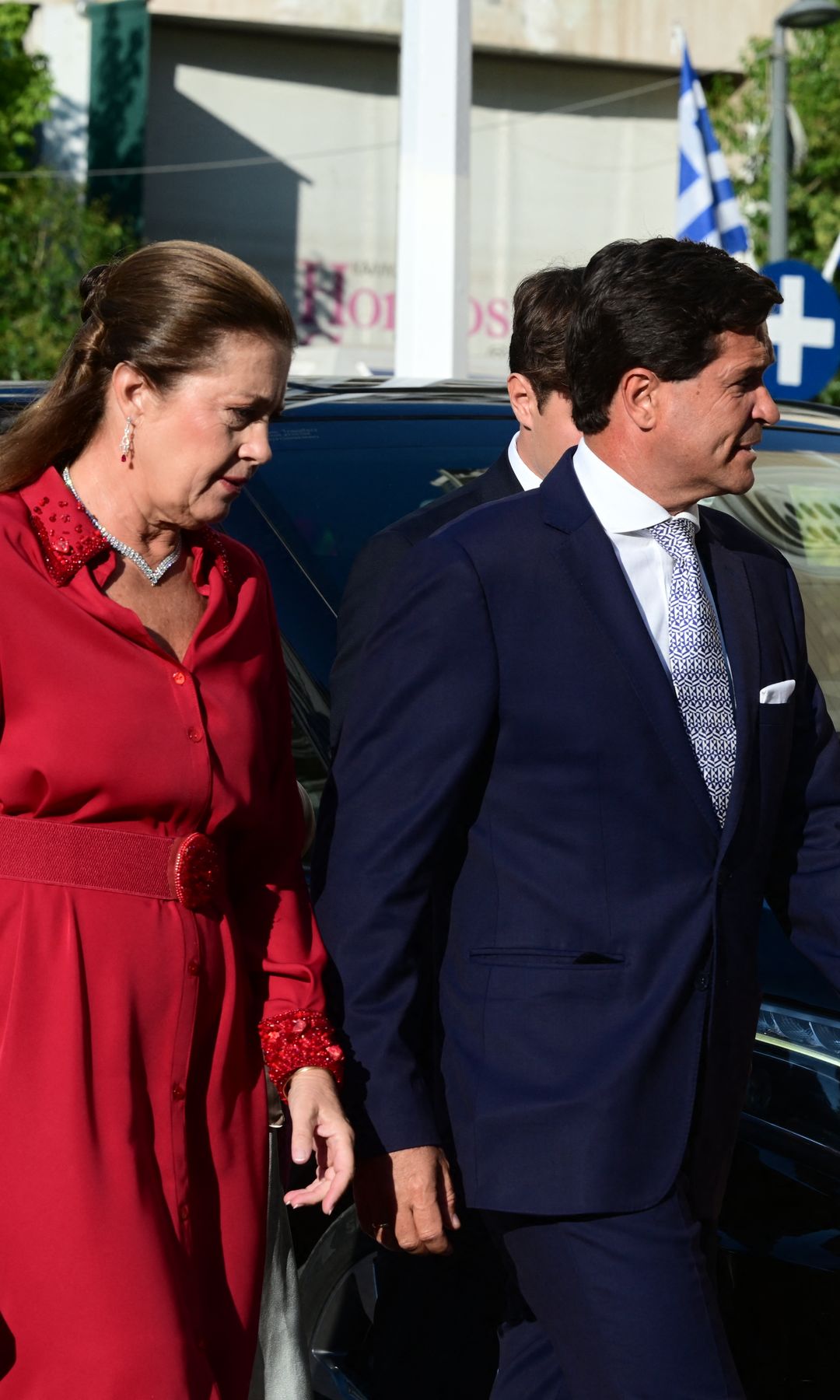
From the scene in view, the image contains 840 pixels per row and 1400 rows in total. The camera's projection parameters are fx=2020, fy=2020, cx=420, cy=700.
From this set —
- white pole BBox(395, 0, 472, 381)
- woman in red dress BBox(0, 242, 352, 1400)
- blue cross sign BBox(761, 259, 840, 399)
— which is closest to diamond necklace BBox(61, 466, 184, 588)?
woman in red dress BBox(0, 242, 352, 1400)

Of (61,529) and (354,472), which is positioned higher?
(354,472)

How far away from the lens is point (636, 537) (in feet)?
8.52

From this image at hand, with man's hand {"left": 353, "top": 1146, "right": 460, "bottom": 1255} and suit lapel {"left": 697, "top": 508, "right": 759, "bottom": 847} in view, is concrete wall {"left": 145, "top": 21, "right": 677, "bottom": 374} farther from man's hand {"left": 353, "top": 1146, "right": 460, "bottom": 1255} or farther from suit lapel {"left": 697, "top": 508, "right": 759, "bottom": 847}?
man's hand {"left": 353, "top": 1146, "right": 460, "bottom": 1255}

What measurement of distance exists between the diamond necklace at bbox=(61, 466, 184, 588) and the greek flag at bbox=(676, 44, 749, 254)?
9.56 meters

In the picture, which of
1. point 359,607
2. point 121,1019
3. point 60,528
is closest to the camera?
point 121,1019

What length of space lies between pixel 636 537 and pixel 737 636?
0.19m

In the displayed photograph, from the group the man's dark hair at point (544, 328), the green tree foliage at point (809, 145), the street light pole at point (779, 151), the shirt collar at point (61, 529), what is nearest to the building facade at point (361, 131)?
the green tree foliage at point (809, 145)

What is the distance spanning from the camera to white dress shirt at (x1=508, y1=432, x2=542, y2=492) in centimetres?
342

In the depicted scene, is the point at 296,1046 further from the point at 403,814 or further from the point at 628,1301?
the point at 628,1301

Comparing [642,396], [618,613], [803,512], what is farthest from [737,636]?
[803,512]

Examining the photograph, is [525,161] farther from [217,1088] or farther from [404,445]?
[217,1088]

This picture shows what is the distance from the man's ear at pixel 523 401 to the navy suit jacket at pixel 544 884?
101 cm

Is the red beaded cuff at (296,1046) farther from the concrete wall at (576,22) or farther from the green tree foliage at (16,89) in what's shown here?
the concrete wall at (576,22)

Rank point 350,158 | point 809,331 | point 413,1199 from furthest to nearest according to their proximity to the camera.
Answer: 1. point 350,158
2. point 809,331
3. point 413,1199
